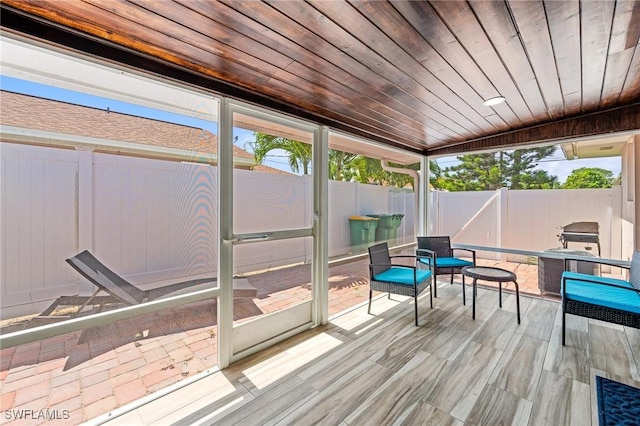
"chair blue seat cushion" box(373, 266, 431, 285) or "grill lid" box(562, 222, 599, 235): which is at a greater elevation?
"grill lid" box(562, 222, 599, 235)

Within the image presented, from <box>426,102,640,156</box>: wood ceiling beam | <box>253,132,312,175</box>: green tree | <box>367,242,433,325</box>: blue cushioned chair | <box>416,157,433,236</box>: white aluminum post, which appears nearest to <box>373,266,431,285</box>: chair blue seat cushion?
<box>367,242,433,325</box>: blue cushioned chair

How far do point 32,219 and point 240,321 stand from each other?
149 centimetres

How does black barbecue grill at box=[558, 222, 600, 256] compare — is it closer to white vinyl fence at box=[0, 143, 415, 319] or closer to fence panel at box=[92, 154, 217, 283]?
white vinyl fence at box=[0, 143, 415, 319]

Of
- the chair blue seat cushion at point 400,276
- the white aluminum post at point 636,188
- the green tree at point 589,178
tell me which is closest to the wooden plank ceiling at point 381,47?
the white aluminum post at point 636,188

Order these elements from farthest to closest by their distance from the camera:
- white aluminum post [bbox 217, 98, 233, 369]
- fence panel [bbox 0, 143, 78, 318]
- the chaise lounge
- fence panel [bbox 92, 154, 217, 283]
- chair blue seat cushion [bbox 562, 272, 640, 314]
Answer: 1. chair blue seat cushion [bbox 562, 272, 640, 314]
2. white aluminum post [bbox 217, 98, 233, 369]
3. fence panel [bbox 92, 154, 217, 283]
4. the chaise lounge
5. fence panel [bbox 0, 143, 78, 318]

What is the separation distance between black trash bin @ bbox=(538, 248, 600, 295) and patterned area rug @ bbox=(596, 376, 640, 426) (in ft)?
6.54

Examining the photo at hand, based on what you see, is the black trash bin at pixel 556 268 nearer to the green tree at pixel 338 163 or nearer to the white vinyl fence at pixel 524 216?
the white vinyl fence at pixel 524 216

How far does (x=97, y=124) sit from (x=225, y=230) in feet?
3.37

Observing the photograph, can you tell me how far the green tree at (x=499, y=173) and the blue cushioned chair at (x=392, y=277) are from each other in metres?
2.69

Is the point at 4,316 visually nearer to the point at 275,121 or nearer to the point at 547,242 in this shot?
the point at 275,121

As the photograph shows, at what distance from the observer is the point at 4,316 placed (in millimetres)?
1400

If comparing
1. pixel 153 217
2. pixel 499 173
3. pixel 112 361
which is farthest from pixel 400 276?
pixel 499 173

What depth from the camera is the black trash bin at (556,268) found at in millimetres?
3623

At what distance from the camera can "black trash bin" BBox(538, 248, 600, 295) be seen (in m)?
3.62
